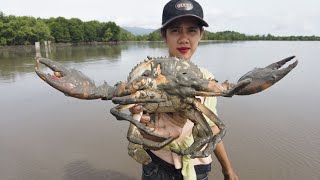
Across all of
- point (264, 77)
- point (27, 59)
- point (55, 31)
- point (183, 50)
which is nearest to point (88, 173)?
point (183, 50)

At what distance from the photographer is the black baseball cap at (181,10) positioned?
114 inches

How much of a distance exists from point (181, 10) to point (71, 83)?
1275 mm

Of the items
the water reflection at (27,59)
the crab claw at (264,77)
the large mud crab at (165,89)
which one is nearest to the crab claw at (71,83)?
the large mud crab at (165,89)

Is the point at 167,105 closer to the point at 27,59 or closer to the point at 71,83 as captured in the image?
the point at 71,83

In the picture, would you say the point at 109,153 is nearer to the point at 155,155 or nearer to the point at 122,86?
the point at 155,155

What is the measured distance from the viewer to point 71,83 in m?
2.36

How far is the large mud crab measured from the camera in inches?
90.1

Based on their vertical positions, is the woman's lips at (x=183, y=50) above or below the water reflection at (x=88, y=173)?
above

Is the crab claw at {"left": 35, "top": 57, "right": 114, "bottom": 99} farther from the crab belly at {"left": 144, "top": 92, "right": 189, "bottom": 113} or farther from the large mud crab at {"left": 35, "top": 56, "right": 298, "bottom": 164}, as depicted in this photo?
the crab belly at {"left": 144, "top": 92, "right": 189, "bottom": 113}

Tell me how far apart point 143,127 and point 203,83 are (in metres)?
0.58

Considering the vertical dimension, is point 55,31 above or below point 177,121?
above

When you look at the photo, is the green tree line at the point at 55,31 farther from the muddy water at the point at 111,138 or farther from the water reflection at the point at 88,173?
the water reflection at the point at 88,173

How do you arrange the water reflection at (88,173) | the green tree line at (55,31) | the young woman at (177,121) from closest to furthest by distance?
the young woman at (177,121) < the water reflection at (88,173) < the green tree line at (55,31)

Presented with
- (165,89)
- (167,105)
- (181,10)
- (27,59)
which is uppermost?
(181,10)
